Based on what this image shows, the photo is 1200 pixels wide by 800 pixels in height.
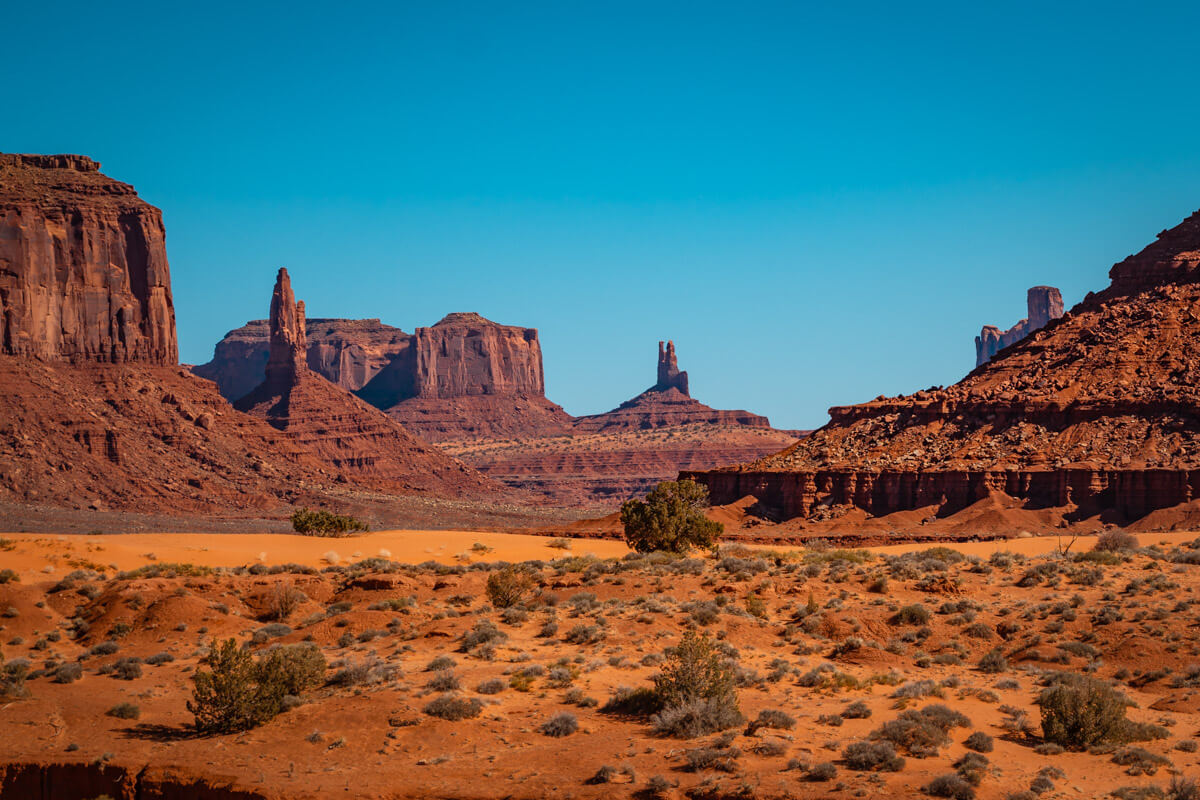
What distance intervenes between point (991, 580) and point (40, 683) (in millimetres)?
20425

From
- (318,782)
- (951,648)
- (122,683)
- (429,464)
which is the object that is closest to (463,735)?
(318,782)

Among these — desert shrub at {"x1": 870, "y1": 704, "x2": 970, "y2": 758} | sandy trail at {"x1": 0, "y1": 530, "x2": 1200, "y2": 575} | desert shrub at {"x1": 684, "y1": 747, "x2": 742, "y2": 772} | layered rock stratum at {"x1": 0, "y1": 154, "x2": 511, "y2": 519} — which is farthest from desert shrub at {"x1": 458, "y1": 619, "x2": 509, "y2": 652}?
layered rock stratum at {"x1": 0, "y1": 154, "x2": 511, "y2": 519}

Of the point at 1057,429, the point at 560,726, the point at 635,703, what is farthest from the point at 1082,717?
the point at 1057,429

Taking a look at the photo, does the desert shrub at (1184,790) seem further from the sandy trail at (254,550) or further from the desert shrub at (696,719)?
the sandy trail at (254,550)

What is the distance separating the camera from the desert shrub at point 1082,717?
19250mm

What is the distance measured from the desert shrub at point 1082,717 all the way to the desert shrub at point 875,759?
2.63 meters

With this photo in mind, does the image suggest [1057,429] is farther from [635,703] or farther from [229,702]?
[229,702]

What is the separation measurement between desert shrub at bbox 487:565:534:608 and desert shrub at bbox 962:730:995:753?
12.9 metres

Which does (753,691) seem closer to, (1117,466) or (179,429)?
(1117,466)

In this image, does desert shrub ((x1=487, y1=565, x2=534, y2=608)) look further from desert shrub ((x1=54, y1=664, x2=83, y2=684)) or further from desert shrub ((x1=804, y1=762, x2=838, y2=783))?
desert shrub ((x1=804, y1=762, x2=838, y2=783))

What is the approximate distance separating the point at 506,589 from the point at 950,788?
1454 centimetres

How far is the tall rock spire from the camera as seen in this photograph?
16938 centimetres

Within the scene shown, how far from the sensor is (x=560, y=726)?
2067cm

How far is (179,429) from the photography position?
113312mm
